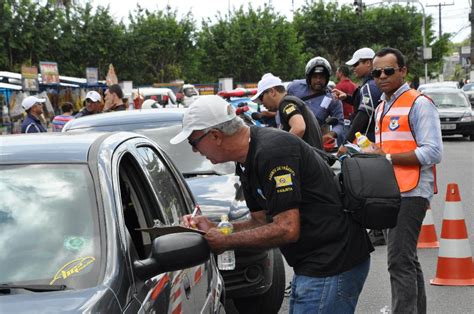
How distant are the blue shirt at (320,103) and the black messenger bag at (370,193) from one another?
5678mm

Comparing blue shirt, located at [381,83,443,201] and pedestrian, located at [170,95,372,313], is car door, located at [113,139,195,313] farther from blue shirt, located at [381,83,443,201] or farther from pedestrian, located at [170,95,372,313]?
blue shirt, located at [381,83,443,201]

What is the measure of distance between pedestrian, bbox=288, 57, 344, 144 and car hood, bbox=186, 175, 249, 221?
6.24 feet

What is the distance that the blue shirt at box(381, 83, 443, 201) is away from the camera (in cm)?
573

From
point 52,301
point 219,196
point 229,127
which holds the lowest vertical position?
point 219,196

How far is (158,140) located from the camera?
8664mm

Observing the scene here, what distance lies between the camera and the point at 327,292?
410 centimetres

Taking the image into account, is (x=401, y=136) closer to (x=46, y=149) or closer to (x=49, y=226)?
(x=46, y=149)

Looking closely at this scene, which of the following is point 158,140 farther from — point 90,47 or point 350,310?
point 90,47

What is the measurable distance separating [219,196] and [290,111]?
3.99 ft

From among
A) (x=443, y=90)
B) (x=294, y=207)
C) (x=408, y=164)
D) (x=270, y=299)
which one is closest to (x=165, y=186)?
(x=294, y=207)

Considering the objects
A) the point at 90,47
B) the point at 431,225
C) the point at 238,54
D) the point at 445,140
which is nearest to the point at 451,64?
the point at 238,54

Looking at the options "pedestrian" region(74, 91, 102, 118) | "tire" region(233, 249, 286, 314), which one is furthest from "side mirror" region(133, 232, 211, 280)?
"pedestrian" region(74, 91, 102, 118)

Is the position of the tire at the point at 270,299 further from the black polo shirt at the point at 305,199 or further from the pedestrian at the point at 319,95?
the black polo shirt at the point at 305,199

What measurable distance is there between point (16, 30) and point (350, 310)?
41.7 m
